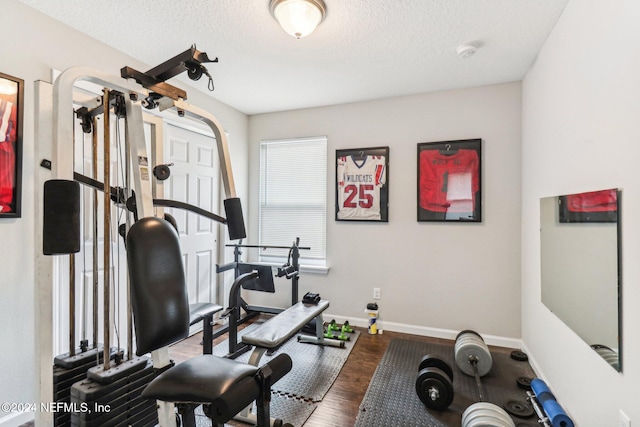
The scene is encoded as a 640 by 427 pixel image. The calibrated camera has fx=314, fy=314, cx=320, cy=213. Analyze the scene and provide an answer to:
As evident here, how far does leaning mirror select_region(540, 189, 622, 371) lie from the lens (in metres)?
1.34

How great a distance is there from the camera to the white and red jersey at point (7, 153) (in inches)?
67.6

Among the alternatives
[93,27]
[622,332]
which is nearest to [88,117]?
[93,27]

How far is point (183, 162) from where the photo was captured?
3059mm

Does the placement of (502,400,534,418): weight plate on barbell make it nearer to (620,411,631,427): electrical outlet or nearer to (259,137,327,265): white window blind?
(620,411,631,427): electrical outlet

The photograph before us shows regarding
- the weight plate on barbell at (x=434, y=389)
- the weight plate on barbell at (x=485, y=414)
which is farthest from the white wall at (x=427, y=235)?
the weight plate on barbell at (x=485, y=414)

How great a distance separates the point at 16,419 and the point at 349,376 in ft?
6.69

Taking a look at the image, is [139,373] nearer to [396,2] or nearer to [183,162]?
[183,162]

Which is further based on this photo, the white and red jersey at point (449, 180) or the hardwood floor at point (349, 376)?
the white and red jersey at point (449, 180)

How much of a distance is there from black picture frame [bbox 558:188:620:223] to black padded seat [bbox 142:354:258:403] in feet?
5.45

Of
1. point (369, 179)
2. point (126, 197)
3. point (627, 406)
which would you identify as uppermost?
point (369, 179)

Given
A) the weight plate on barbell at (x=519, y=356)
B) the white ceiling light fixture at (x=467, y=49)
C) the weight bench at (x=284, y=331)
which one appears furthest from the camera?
the weight plate on barbell at (x=519, y=356)

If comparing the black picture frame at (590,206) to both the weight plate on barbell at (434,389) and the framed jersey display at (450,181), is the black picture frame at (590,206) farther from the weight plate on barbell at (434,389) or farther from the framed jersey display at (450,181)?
the weight plate on barbell at (434,389)

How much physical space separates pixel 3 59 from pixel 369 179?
9.32ft

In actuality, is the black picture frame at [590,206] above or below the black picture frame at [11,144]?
below
